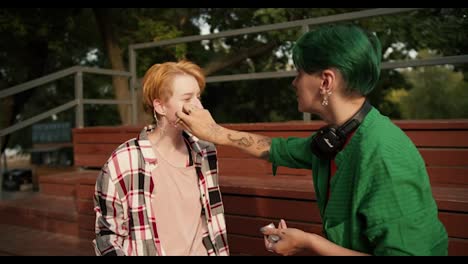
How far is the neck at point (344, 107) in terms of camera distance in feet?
4.62

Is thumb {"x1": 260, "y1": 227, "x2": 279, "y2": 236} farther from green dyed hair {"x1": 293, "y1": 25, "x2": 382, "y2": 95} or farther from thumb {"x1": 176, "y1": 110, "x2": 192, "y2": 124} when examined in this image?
thumb {"x1": 176, "y1": 110, "x2": 192, "y2": 124}

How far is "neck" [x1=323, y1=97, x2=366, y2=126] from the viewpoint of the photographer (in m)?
1.41

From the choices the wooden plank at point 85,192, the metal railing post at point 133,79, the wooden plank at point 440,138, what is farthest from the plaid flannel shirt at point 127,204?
the metal railing post at point 133,79

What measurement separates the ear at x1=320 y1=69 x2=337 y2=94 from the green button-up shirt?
0.48 feet

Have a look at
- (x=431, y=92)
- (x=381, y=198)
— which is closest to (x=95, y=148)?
(x=381, y=198)

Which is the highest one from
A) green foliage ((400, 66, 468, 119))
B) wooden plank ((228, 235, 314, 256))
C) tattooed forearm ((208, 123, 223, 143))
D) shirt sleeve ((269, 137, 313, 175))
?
green foliage ((400, 66, 468, 119))

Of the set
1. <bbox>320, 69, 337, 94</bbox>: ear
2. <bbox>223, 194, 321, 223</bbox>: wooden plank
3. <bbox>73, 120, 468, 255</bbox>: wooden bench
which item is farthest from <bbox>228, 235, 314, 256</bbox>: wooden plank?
<bbox>320, 69, 337, 94</bbox>: ear

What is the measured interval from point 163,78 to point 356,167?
1.05m

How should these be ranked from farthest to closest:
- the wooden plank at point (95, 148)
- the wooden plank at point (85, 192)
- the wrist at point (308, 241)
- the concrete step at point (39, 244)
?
1. the wooden plank at point (95, 148)
2. the wooden plank at point (85, 192)
3. the concrete step at point (39, 244)
4. the wrist at point (308, 241)

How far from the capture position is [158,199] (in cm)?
192

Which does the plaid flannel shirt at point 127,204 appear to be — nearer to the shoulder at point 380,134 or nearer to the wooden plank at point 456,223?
the shoulder at point 380,134

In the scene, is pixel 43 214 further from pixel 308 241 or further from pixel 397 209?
pixel 397 209

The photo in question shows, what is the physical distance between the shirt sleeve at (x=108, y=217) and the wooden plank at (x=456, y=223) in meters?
1.73

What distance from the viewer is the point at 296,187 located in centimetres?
308
